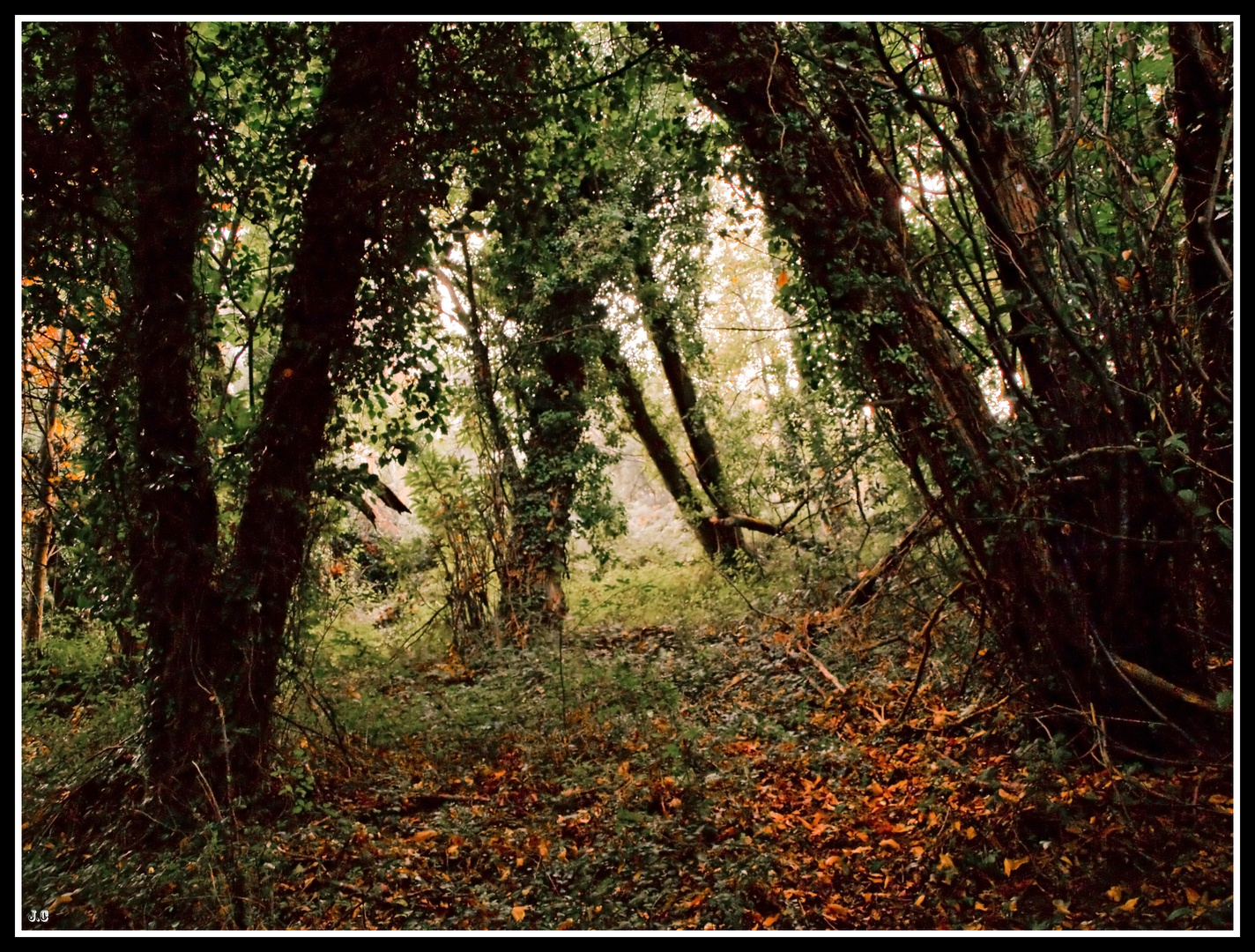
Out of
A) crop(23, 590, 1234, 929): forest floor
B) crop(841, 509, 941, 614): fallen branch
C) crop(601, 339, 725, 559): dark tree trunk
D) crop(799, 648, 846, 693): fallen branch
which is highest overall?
crop(601, 339, 725, 559): dark tree trunk

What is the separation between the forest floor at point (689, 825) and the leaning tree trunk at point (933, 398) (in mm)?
496

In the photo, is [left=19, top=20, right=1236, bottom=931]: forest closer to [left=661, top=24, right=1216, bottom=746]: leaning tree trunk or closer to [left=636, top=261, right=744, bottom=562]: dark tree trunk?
[left=661, top=24, right=1216, bottom=746]: leaning tree trunk

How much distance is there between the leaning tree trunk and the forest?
2cm

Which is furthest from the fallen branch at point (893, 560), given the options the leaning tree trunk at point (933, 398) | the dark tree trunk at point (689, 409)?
the dark tree trunk at point (689, 409)

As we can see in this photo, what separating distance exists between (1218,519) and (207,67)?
706 centimetres

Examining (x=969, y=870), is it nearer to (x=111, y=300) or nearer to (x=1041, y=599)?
(x=1041, y=599)

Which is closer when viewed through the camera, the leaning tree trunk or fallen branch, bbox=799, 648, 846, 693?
the leaning tree trunk

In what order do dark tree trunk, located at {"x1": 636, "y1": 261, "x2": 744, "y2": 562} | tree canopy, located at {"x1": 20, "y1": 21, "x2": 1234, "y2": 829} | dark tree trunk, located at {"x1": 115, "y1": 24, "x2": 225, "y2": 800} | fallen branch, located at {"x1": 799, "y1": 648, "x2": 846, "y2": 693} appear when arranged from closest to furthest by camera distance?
tree canopy, located at {"x1": 20, "y1": 21, "x2": 1234, "y2": 829}, dark tree trunk, located at {"x1": 115, "y1": 24, "x2": 225, "y2": 800}, fallen branch, located at {"x1": 799, "y1": 648, "x2": 846, "y2": 693}, dark tree trunk, located at {"x1": 636, "y1": 261, "x2": 744, "y2": 562}

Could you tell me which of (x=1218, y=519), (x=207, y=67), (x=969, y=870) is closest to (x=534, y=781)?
(x=969, y=870)

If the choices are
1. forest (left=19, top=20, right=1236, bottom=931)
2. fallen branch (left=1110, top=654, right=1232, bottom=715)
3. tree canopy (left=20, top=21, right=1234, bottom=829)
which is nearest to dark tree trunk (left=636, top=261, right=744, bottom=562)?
forest (left=19, top=20, right=1236, bottom=931)

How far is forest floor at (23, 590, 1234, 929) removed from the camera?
12.2 feet

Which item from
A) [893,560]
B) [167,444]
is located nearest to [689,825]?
[893,560]

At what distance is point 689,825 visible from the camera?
461 centimetres

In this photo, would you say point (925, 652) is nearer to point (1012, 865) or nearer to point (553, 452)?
point (1012, 865)
